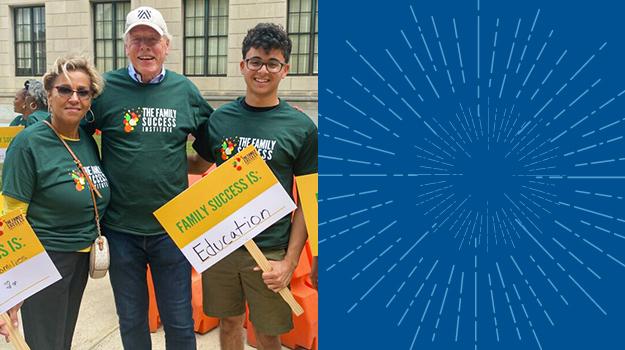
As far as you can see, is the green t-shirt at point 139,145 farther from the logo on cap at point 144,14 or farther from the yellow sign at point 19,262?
the yellow sign at point 19,262

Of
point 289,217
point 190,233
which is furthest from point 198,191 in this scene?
point 289,217

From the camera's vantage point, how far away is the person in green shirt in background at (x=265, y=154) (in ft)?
6.16

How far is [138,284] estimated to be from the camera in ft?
6.96

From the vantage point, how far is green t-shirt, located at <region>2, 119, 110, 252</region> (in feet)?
5.82

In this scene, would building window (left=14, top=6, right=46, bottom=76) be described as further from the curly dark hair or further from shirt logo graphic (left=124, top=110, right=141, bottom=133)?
the curly dark hair

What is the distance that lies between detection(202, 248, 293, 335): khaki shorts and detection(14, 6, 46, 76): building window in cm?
1811

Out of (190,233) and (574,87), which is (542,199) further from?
(190,233)

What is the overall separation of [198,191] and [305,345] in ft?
5.20

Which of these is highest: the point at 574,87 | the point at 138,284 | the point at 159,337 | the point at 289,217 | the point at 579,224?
the point at 574,87

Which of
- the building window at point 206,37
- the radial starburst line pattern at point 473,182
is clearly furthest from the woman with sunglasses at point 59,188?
the building window at point 206,37

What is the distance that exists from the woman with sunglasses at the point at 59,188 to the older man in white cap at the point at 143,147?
0.09 m

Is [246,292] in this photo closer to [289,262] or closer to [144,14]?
[289,262]

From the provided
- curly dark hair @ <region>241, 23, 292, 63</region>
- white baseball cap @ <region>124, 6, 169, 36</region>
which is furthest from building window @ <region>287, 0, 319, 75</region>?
curly dark hair @ <region>241, 23, 292, 63</region>

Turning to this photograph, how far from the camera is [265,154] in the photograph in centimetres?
189
